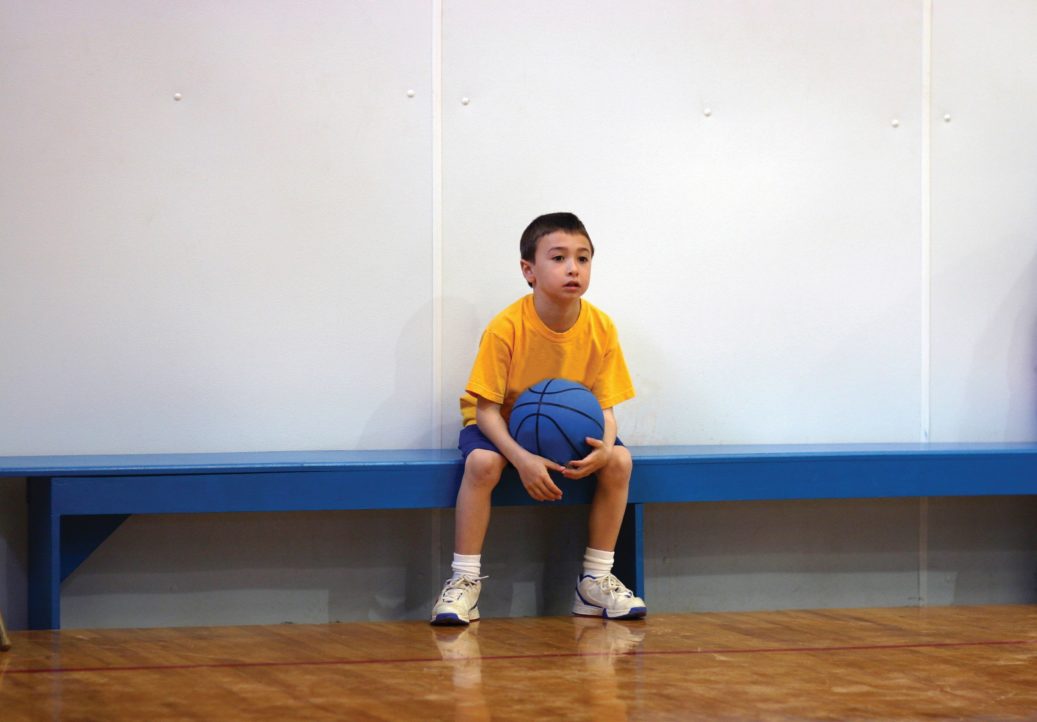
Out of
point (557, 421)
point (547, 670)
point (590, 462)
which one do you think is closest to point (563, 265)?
point (557, 421)

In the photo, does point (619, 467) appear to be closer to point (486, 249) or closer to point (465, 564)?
point (465, 564)

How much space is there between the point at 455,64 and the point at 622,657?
1806 mm

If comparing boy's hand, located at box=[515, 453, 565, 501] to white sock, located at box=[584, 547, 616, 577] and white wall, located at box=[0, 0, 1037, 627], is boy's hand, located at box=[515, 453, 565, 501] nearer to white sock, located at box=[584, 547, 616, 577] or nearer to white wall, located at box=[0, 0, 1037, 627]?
white sock, located at box=[584, 547, 616, 577]

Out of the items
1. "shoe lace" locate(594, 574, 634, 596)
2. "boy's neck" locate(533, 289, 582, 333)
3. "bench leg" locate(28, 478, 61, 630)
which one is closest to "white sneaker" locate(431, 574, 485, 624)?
"shoe lace" locate(594, 574, 634, 596)

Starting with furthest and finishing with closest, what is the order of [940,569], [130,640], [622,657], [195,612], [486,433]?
[940,569] → [195,612] → [486,433] → [130,640] → [622,657]

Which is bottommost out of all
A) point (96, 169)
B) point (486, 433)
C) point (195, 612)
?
point (195, 612)

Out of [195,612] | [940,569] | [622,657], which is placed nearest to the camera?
[622,657]

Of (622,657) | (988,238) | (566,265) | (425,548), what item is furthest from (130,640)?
(988,238)

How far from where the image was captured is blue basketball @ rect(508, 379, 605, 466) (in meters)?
3.01

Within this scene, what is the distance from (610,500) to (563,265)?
626 millimetres

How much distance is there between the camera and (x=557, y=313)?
3.21 metres

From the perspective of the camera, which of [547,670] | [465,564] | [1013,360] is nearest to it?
[547,670]

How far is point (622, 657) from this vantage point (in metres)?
2.62

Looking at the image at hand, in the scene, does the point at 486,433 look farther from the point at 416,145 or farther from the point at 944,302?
the point at 944,302
